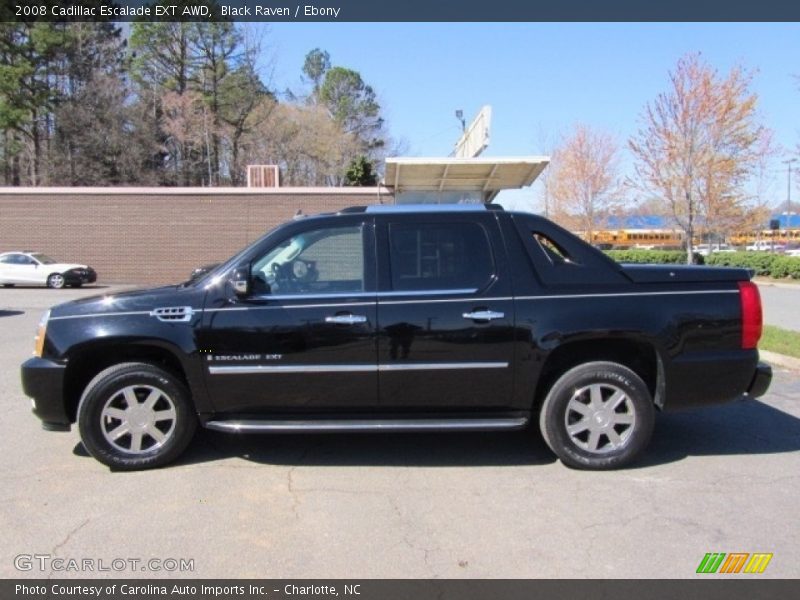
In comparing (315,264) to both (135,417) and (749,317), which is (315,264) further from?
(749,317)

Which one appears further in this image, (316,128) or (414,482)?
(316,128)

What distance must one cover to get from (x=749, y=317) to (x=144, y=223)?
25.1 metres

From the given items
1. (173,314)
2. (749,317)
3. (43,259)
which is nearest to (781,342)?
(749,317)

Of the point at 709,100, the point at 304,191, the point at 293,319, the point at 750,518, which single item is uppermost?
the point at 709,100

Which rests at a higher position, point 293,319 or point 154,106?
point 154,106

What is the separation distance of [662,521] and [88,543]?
3268 mm

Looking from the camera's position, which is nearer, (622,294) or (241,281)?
(241,281)

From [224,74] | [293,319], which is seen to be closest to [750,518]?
[293,319]

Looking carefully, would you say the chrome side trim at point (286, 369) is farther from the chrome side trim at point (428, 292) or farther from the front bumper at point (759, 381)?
the front bumper at point (759, 381)

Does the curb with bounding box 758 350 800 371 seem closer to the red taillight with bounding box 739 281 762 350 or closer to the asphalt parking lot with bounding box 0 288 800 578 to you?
the asphalt parking lot with bounding box 0 288 800 578

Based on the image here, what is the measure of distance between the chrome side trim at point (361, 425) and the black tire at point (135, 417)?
280 mm

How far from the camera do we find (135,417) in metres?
4.36

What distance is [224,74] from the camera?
3956 cm
